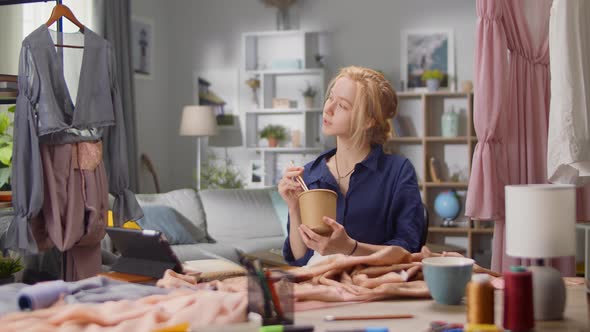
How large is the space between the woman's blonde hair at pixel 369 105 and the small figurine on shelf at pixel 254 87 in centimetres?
558

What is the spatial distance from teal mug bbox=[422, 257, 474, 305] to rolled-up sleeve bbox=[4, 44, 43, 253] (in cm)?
229

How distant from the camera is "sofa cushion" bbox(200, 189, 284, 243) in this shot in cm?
679

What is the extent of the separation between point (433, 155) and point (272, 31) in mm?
1996

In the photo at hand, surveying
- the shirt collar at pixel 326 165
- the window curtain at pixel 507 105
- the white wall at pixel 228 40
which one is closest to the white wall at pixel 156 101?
the white wall at pixel 228 40

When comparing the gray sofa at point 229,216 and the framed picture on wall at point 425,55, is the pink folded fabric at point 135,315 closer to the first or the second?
the gray sofa at point 229,216

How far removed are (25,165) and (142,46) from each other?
4.67 meters

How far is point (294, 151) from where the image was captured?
8.27m

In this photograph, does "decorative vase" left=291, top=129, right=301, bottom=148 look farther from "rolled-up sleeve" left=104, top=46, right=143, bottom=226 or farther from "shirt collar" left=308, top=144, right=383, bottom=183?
"shirt collar" left=308, top=144, right=383, bottom=183

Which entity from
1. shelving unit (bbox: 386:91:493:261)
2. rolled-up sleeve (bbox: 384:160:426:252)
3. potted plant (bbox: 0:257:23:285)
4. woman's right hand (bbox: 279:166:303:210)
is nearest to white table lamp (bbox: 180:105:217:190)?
shelving unit (bbox: 386:91:493:261)

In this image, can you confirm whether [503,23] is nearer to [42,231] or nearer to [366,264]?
[366,264]

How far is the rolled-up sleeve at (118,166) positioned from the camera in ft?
13.3

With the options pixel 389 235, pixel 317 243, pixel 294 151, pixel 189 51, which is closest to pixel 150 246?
pixel 317 243

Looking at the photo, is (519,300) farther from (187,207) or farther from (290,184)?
(187,207)

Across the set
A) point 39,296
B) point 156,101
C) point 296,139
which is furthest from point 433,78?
point 39,296
